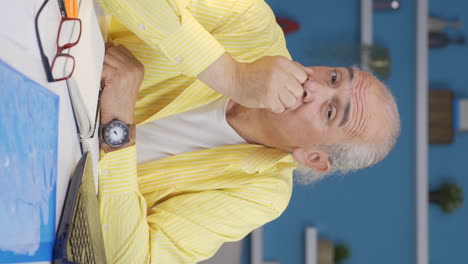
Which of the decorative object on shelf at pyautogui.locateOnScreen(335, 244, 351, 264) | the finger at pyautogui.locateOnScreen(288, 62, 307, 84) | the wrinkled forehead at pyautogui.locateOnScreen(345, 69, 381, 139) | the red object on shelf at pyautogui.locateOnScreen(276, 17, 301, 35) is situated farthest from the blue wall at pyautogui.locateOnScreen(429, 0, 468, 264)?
the finger at pyautogui.locateOnScreen(288, 62, 307, 84)

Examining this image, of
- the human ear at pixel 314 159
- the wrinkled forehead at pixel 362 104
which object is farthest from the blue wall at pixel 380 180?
the wrinkled forehead at pixel 362 104

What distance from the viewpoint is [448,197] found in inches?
124

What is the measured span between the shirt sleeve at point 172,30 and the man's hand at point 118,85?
12 cm

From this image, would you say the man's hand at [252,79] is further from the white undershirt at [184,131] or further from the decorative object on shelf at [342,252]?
the decorative object on shelf at [342,252]

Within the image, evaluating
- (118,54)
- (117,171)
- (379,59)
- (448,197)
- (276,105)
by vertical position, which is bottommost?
(448,197)

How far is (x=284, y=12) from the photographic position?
3.33m

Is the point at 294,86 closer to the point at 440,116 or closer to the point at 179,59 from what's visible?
the point at 179,59

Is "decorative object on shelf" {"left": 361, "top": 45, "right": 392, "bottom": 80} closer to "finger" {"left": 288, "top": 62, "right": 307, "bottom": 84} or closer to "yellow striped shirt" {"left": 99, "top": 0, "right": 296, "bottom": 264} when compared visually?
"yellow striped shirt" {"left": 99, "top": 0, "right": 296, "bottom": 264}

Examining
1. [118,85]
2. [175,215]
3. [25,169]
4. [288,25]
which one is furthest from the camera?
[288,25]

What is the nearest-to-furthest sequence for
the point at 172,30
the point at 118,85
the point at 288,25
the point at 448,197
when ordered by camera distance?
the point at 172,30
the point at 118,85
the point at 448,197
the point at 288,25

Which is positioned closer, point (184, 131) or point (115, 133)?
point (115, 133)

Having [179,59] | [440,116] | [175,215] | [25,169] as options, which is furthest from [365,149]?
[440,116]

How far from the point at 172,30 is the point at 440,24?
2.64 metres

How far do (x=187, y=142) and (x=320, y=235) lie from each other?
2055 mm
